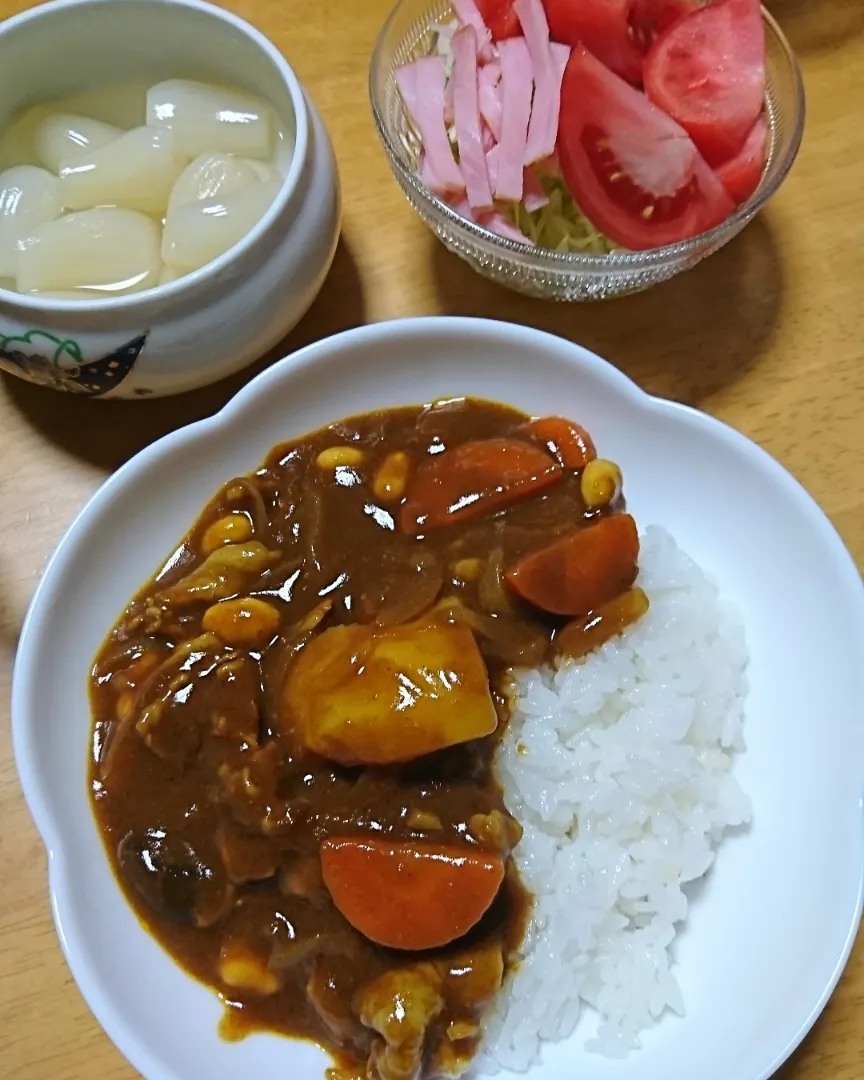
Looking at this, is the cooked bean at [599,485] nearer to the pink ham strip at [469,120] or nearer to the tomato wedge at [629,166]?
the tomato wedge at [629,166]

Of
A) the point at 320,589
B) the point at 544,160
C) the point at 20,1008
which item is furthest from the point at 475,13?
the point at 20,1008

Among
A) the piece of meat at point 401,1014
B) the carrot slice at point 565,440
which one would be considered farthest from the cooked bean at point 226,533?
the piece of meat at point 401,1014

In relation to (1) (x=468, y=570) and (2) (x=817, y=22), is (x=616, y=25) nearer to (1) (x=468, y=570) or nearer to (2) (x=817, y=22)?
(2) (x=817, y=22)

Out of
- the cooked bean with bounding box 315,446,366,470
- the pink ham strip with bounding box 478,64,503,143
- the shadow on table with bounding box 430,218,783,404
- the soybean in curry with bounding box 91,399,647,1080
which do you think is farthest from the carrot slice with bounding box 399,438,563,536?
the pink ham strip with bounding box 478,64,503,143

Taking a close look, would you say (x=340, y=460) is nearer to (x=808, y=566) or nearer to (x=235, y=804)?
(x=235, y=804)

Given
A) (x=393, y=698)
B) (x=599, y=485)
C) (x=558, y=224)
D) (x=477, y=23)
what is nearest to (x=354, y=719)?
(x=393, y=698)
